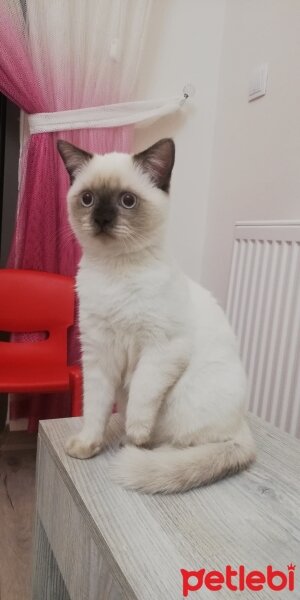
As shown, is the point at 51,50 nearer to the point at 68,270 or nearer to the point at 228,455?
the point at 68,270

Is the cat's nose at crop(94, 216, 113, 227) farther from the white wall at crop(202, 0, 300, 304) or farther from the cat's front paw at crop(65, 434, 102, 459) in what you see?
the white wall at crop(202, 0, 300, 304)

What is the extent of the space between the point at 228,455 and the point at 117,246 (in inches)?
14.6

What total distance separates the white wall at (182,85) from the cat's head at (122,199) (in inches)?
35.2

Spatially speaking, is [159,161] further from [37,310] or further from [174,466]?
[37,310]

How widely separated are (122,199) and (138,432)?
14.5 inches

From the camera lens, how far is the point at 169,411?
2.30 feet

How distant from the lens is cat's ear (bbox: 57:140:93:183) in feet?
2.49

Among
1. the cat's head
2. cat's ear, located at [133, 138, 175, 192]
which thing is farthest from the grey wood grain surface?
cat's ear, located at [133, 138, 175, 192]

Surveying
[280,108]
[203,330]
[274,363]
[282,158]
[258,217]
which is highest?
[280,108]

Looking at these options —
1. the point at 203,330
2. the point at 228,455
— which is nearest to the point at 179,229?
the point at 203,330

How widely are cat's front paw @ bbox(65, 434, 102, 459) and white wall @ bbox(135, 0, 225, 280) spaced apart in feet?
3.39

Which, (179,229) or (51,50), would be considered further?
(179,229)

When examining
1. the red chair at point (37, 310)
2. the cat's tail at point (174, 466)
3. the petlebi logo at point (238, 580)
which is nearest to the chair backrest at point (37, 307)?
the red chair at point (37, 310)

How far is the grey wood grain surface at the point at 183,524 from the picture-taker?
47 cm
